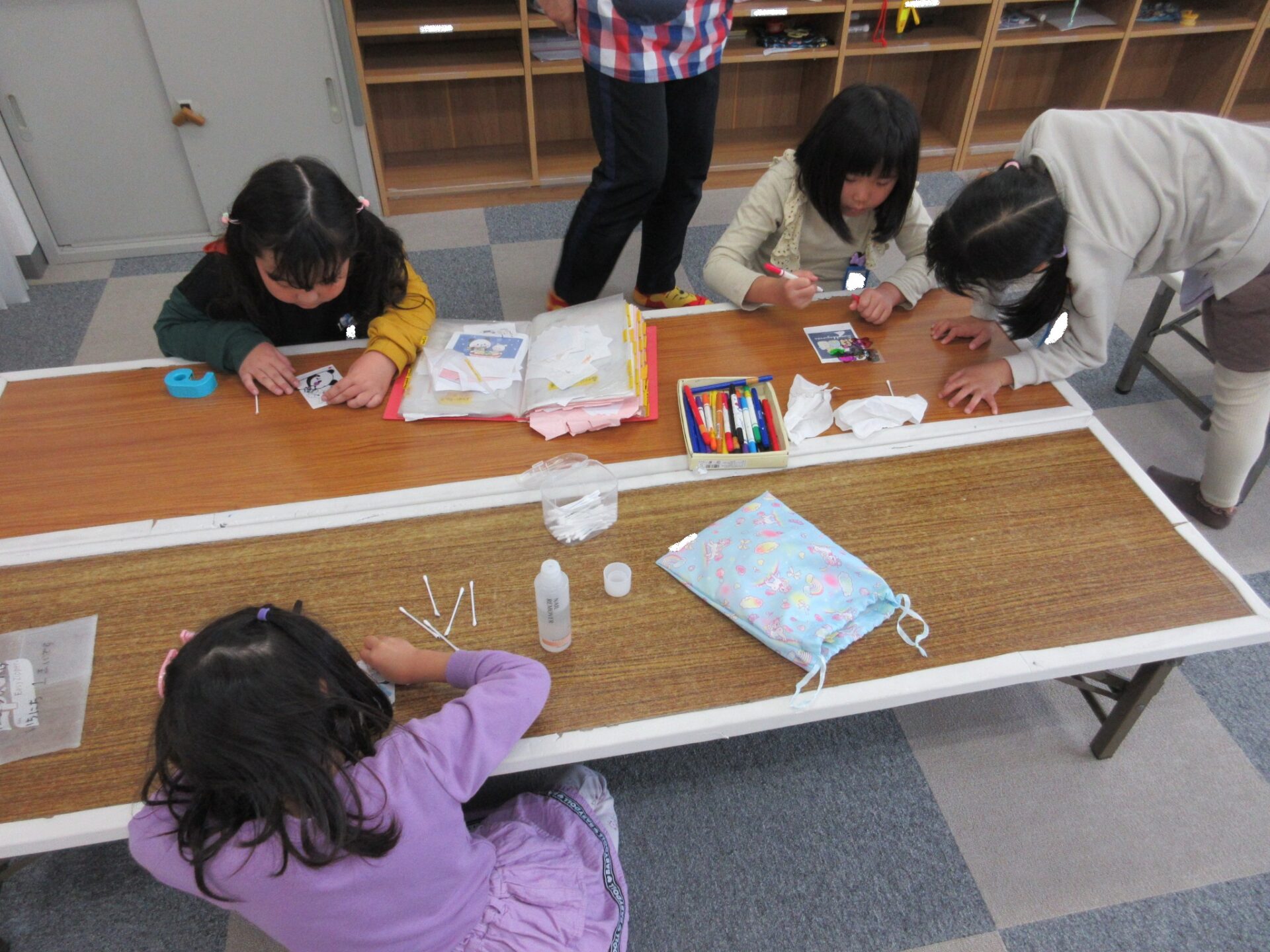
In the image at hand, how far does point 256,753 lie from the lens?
79 centimetres

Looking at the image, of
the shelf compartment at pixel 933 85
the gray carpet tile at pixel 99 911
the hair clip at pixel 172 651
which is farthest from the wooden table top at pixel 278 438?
the shelf compartment at pixel 933 85

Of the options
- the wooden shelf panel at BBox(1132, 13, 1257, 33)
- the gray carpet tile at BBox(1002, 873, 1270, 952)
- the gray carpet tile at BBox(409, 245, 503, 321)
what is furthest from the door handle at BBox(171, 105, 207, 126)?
the wooden shelf panel at BBox(1132, 13, 1257, 33)

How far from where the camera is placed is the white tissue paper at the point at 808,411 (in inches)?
52.8

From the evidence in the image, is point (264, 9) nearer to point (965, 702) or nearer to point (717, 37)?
point (717, 37)

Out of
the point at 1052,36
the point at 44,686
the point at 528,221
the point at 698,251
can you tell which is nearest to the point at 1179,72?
the point at 1052,36

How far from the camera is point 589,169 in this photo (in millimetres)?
3170

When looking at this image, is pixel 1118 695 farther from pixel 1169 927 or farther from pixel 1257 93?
pixel 1257 93

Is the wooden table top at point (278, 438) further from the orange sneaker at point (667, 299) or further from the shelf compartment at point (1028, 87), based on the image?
the shelf compartment at point (1028, 87)

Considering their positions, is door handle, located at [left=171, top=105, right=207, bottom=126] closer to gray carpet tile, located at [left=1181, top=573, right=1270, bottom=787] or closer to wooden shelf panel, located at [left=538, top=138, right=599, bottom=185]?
wooden shelf panel, located at [left=538, top=138, right=599, bottom=185]

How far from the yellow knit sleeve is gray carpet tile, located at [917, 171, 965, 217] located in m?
2.33

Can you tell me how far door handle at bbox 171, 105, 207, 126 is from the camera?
103 inches

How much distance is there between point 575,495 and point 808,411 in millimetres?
422

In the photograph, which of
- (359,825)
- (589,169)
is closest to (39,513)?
(359,825)

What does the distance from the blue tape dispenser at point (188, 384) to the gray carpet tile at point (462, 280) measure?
3.97ft
